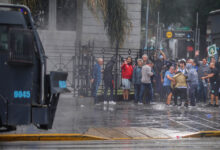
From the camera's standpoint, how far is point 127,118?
14008 millimetres

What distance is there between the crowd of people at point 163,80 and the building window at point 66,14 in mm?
5560

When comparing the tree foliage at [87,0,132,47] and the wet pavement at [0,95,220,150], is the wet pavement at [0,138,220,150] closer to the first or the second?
the wet pavement at [0,95,220,150]

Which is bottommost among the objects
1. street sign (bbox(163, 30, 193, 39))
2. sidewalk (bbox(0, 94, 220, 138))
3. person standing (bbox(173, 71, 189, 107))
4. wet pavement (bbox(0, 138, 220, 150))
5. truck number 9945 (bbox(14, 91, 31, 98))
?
wet pavement (bbox(0, 138, 220, 150))

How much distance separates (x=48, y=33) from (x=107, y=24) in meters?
3.77

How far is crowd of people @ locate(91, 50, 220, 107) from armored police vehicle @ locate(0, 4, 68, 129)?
959 centimetres

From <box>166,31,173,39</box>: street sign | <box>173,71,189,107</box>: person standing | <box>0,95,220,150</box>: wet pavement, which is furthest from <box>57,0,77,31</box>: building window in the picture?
<box>173,71,189,107</box>: person standing

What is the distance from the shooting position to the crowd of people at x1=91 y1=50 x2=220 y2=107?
60.5ft

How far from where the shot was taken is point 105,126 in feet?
40.0

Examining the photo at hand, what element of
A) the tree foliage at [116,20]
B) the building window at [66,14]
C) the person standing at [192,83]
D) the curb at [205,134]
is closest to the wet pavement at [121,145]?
the curb at [205,134]

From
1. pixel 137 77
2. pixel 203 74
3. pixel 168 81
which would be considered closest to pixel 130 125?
pixel 137 77

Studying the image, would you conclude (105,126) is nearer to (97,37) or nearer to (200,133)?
(200,133)

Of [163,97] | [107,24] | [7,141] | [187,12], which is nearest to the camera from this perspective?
[7,141]

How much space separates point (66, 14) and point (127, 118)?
11.8m

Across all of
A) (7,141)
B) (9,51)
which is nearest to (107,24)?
(7,141)
